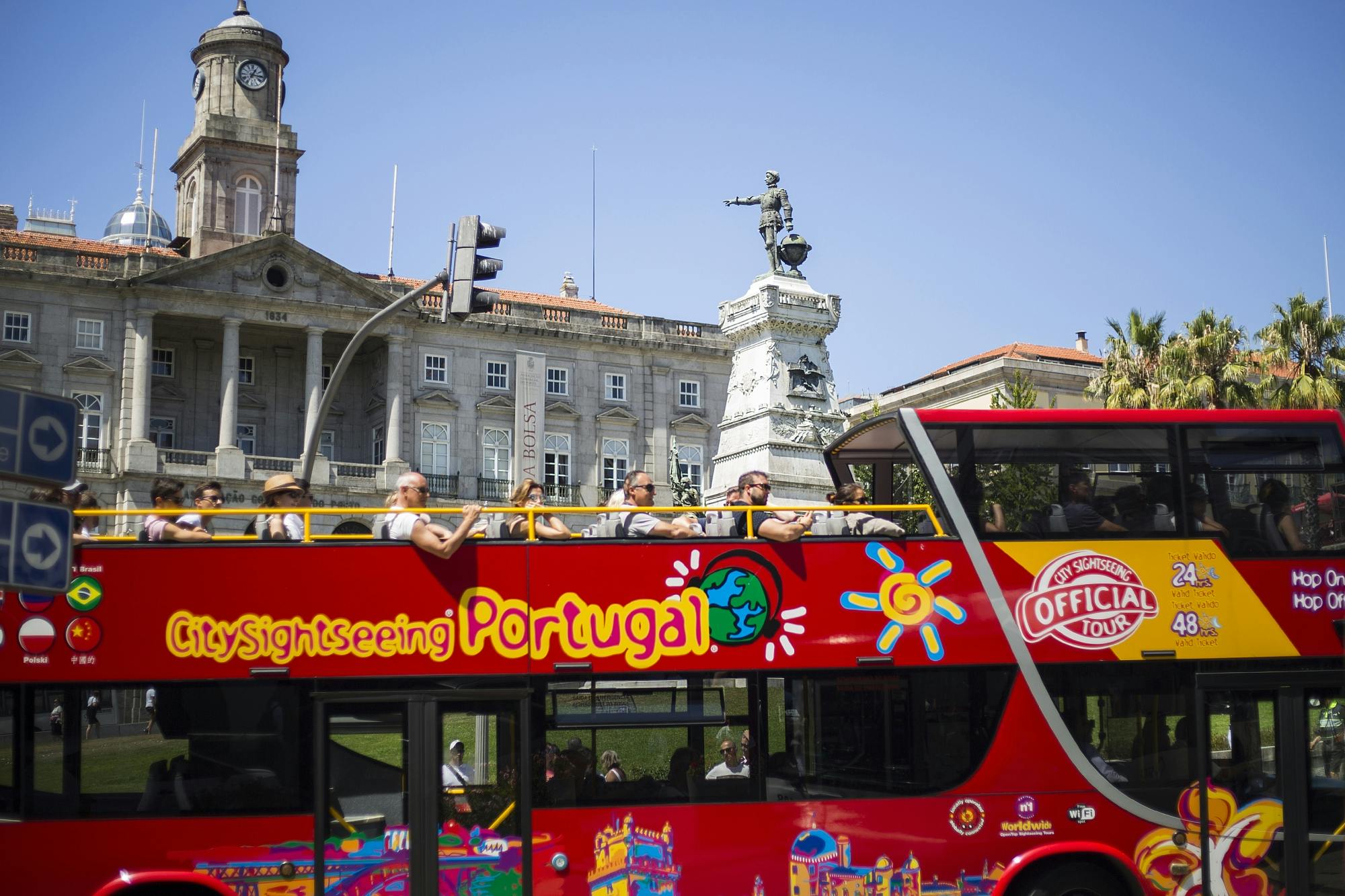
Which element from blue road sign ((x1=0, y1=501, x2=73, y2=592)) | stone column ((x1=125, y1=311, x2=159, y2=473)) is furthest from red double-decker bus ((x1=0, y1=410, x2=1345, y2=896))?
stone column ((x1=125, y1=311, x2=159, y2=473))

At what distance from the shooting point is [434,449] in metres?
63.3

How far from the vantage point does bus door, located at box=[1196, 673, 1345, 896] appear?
973 cm

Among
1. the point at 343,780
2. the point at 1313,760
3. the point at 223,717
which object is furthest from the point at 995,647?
the point at 223,717

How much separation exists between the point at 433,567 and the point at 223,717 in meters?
1.68

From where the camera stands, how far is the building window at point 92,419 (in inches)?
2233

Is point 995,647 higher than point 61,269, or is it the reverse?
point 61,269

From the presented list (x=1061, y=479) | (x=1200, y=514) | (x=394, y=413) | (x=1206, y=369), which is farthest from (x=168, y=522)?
(x=394, y=413)

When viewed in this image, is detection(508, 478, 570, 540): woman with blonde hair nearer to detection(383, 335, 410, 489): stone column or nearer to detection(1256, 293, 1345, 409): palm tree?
detection(1256, 293, 1345, 409): palm tree

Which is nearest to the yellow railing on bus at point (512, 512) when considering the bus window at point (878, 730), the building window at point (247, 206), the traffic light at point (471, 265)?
the bus window at point (878, 730)

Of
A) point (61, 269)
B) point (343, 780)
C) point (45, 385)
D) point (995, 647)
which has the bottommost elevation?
point (343, 780)

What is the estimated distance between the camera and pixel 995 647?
965cm

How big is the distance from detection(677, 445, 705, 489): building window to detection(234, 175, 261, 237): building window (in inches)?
917

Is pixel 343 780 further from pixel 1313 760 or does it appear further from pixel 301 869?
pixel 1313 760

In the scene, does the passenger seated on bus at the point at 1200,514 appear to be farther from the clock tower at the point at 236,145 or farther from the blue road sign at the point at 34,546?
the clock tower at the point at 236,145
